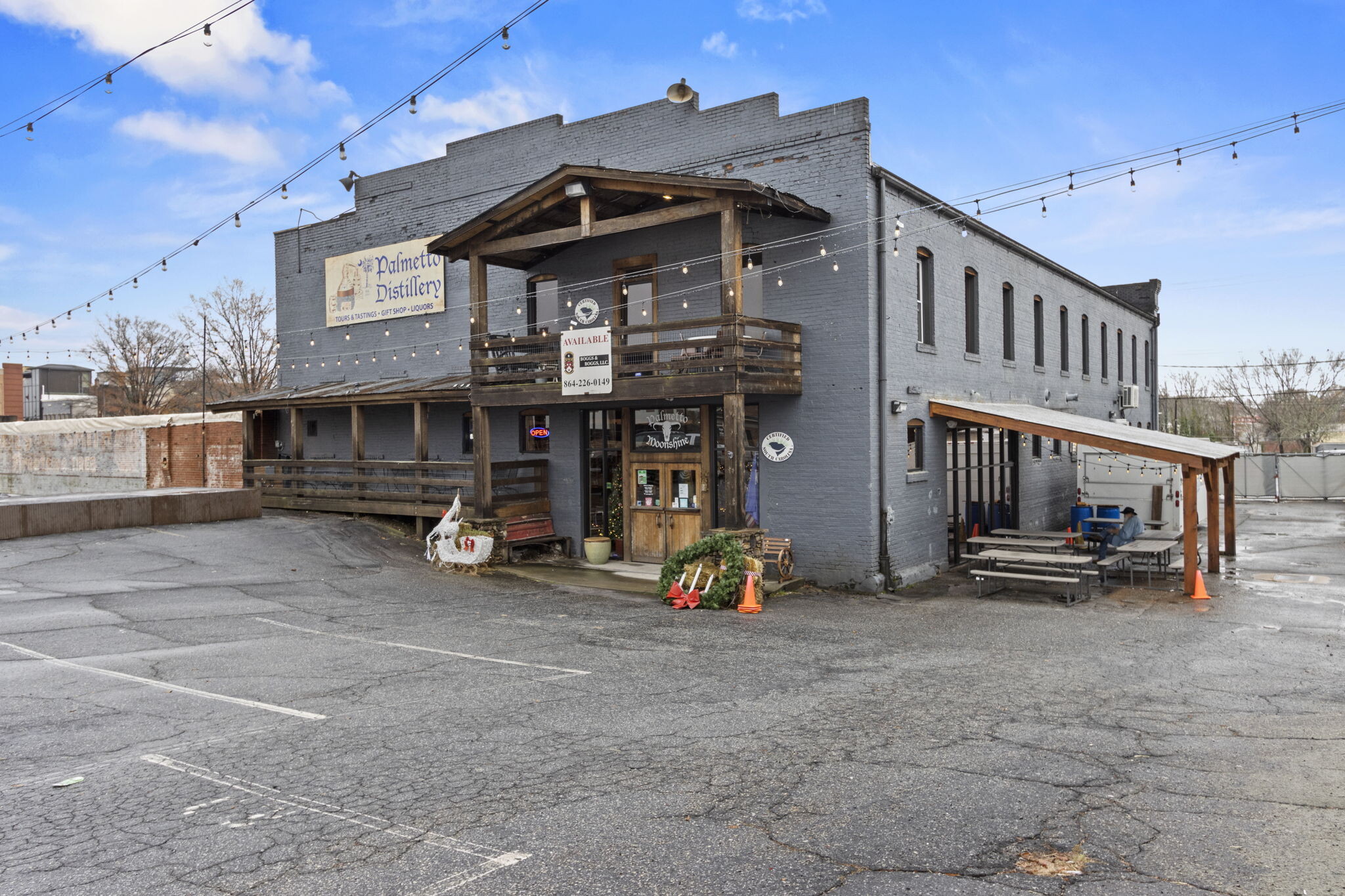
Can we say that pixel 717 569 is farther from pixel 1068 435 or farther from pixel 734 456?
pixel 1068 435

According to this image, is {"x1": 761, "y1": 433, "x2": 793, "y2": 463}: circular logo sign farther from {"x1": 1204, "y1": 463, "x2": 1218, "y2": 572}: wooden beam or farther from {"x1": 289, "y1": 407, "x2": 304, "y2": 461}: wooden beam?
{"x1": 289, "y1": 407, "x2": 304, "y2": 461}: wooden beam

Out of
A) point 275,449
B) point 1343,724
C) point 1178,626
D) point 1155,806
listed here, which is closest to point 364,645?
point 1155,806

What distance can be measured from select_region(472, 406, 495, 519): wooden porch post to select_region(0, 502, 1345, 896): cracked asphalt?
4493 mm

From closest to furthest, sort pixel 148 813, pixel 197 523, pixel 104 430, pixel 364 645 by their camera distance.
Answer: pixel 148 813 < pixel 364 645 < pixel 197 523 < pixel 104 430

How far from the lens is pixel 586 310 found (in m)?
17.2

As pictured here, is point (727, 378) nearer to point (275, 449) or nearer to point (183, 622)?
point (183, 622)

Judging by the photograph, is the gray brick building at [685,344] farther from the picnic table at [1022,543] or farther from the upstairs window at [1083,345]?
the upstairs window at [1083,345]

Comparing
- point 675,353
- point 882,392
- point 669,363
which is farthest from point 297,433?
Result: point 882,392

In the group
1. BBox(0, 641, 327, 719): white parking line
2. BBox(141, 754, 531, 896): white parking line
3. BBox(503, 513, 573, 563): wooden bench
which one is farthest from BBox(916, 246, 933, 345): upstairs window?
BBox(141, 754, 531, 896): white parking line

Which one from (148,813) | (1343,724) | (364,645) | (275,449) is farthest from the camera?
(275,449)

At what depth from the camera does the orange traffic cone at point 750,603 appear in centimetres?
1230

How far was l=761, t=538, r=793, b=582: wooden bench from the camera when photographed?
14.2 metres

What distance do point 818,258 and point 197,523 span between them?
1430cm

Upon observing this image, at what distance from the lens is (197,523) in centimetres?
1908
